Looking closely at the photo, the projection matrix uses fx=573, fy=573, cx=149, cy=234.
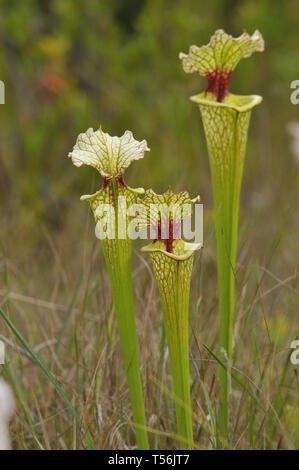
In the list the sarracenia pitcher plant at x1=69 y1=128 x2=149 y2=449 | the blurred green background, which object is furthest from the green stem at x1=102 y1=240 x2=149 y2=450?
the blurred green background

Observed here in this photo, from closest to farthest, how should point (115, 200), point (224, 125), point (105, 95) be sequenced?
point (115, 200) < point (224, 125) < point (105, 95)

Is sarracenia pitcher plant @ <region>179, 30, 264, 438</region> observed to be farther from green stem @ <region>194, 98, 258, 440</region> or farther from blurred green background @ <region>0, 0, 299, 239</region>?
blurred green background @ <region>0, 0, 299, 239</region>

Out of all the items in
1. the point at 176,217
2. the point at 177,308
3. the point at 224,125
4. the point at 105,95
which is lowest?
the point at 177,308

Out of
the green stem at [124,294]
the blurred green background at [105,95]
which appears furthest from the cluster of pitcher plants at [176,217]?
the blurred green background at [105,95]

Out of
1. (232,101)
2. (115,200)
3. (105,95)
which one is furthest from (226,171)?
(105,95)

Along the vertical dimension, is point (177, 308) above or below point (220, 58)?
below

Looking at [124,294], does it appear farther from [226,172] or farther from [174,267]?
[226,172]

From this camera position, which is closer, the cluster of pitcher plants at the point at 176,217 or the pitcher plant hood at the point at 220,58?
the cluster of pitcher plants at the point at 176,217

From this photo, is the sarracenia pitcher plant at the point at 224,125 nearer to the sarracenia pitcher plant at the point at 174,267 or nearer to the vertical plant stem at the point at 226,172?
the vertical plant stem at the point at 226,172
